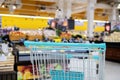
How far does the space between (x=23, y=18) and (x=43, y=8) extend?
4081 millimetres

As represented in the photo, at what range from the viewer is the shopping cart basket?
180 centimetres

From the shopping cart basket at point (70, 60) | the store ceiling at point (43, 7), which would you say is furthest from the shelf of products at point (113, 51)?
the store ceiling at point (43, 7)

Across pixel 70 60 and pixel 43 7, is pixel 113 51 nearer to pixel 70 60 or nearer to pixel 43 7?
pixel 70 60

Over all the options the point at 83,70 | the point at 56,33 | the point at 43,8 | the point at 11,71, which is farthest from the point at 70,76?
the point at 43,8

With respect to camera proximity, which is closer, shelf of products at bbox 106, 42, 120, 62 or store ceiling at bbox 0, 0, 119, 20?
shelf of products at bbox 106, 42, 120, 62

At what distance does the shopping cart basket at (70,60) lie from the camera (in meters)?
1.80

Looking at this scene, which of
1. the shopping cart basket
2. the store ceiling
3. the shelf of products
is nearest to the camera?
the shopping cart basket

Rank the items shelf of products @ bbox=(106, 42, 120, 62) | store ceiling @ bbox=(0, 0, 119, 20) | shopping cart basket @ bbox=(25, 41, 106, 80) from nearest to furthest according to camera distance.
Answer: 1. shopping cart basket @ bbox=(25, 41, 106, 80)
2. shelf of products @ bbox=(106, 42, 120, 62)
3. store ceiling @ bbox=(0, 0, 119, 20)

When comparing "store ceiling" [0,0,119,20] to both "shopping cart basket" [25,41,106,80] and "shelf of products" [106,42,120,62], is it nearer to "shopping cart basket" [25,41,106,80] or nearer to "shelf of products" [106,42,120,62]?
"shelf of products" [106,42,120,62]

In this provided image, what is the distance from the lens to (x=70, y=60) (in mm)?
1931

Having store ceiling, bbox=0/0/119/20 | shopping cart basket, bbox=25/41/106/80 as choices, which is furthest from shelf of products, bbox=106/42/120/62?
store ceiling, bbox=0/0/119/20

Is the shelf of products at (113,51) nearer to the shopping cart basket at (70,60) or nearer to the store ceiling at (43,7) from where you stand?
the shopping cart basket at (70,60)

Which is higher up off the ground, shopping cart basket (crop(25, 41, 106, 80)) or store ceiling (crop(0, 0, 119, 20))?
store ceiling (crop(0, 0, 119, 20))

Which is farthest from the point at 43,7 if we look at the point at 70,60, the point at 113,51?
the point at 70,60
